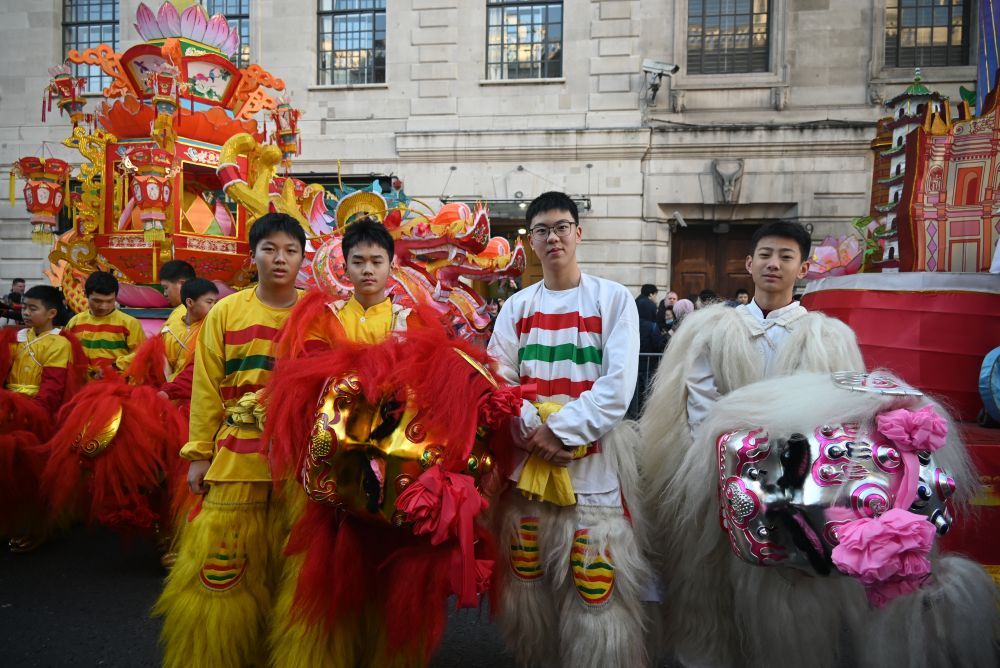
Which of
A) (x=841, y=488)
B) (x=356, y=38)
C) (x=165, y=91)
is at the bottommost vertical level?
(x=841, y=488)

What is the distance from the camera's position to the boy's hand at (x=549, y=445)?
235 centimetres

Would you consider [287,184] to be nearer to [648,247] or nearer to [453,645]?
[453,645]

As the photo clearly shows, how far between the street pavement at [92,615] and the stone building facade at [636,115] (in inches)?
352

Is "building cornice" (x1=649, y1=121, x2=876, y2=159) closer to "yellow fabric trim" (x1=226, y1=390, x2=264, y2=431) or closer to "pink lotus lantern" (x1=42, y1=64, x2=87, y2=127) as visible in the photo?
"pink lotus lantern" (x1=42, y1=64, x2=87, y2=127)

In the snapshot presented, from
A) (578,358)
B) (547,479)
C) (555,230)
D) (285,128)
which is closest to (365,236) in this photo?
(555,230)

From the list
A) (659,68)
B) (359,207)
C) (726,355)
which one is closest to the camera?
(726,355)

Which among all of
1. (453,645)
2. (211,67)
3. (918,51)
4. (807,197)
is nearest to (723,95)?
(807,197)

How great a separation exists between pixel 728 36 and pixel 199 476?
1216 centimetres

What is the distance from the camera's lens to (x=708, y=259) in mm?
12258

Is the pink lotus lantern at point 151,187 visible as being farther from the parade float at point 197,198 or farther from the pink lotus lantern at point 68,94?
the pink lotus lantern at point 68,94

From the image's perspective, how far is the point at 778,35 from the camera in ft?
37.7

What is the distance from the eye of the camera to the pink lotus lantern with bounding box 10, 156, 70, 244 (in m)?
7.28

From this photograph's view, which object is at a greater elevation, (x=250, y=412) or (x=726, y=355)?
(x=726, y=355)

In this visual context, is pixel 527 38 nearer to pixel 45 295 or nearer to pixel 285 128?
pixel 285 128
